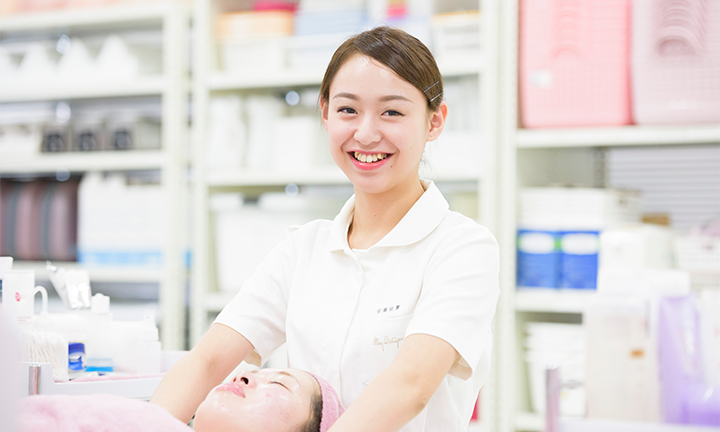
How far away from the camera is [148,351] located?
143 cm

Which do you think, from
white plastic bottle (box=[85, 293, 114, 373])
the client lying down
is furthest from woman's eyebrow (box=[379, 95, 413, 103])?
white plastic bottle (box=[85, 293, 114, 373])

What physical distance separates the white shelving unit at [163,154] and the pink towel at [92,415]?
6.54 feet

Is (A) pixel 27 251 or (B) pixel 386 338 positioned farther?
(A) pixel 27 251

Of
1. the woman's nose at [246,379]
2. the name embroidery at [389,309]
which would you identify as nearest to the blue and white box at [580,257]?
the name embroidery at [389,309]

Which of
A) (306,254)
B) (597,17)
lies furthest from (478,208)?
(306,254)

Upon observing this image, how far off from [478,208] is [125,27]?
186 centimetres

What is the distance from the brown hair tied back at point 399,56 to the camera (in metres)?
1.18

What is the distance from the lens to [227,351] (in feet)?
4.22

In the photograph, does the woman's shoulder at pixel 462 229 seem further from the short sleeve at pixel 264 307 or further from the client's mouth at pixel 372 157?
the short sleeve at pixel 264 307

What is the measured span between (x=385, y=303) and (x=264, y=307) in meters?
0.27

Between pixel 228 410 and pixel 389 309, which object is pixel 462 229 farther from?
pixel 228 410

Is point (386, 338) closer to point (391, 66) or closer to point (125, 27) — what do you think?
point (391, 66)

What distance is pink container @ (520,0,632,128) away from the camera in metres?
2.29

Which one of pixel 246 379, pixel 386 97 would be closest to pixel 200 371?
pixel 246 379
